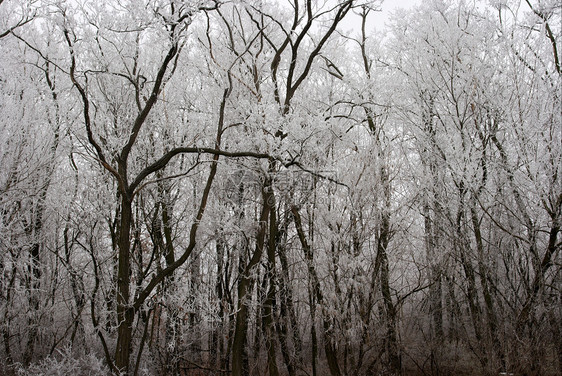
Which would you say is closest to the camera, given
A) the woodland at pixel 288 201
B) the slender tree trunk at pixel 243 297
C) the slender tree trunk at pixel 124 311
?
the slender tree trunk at pixel 124 311

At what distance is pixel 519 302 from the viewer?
7.69m

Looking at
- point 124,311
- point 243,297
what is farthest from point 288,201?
point 124,311

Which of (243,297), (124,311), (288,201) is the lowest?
(124,311)

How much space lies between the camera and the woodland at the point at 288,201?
23.4ft

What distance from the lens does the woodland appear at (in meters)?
7.14

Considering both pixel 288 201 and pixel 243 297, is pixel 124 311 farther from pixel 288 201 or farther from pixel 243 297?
pixel 288 201

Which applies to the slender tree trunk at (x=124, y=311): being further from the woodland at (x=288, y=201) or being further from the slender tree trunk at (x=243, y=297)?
the slender tree trunk at (x=243, y=297)

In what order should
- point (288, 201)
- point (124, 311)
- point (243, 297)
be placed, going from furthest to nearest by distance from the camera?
point (288, 201) → point (243, 297) → point (124, 311)

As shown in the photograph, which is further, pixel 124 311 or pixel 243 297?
pixel 243 297

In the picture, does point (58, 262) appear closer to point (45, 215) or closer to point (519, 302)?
point (45, 215)

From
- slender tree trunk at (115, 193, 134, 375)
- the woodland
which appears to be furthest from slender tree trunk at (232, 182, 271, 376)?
slender tree trunk at (115, 193, 134, 375)

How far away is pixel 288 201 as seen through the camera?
28.9ft

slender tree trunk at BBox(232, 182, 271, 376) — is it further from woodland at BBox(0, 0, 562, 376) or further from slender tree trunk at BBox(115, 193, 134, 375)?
slender tree trunk at BBox(115, 193, 134, 375)

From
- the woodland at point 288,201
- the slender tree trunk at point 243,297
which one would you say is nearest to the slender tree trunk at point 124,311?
the woodland at point 288,201
